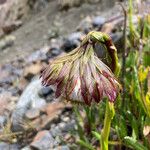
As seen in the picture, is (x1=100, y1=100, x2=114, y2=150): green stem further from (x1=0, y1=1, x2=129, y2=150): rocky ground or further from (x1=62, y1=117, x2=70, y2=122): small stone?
(x1=62, y1=117, x2=70, y2=122): small stone

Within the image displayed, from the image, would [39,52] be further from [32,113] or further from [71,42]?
[32,113]

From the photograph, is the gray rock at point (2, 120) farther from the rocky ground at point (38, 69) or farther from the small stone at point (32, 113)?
the small stone at point (32, 113)

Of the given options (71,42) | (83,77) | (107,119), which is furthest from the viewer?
(71,42)

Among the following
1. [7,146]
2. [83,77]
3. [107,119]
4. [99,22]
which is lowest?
[7,146]

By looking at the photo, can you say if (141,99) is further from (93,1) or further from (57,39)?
(93,1)

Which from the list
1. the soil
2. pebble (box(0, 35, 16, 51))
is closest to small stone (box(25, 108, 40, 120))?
the soil

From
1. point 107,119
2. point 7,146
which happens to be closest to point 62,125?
point 7,146

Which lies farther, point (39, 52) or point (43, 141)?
point (39, 52)
